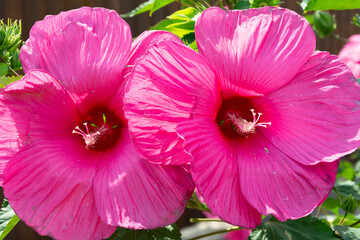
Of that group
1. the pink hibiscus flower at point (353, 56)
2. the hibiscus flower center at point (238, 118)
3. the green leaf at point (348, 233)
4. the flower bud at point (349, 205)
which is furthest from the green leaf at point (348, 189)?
the hibiscus flower center at point (238, 118)

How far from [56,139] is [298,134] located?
39cm

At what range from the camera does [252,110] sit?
2.48 ft

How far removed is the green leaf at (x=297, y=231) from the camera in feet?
2.74

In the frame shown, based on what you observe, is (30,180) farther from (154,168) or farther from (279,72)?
(279,72)

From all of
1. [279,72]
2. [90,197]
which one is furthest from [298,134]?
[90,197]

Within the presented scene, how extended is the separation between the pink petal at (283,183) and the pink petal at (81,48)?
9.8 inches

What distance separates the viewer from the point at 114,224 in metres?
0.61

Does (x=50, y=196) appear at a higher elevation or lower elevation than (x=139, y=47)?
lower

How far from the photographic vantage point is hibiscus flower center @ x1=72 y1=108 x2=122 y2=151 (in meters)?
0.75

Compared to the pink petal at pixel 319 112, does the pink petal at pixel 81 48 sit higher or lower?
higher

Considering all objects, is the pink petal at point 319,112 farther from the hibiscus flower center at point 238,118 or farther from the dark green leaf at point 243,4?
the dark green leaf at point 243,4

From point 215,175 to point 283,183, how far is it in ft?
0.37

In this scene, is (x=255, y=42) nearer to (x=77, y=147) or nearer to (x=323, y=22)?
(x=77, y=147)

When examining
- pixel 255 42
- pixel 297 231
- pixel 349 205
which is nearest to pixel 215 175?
pixel 255 42
